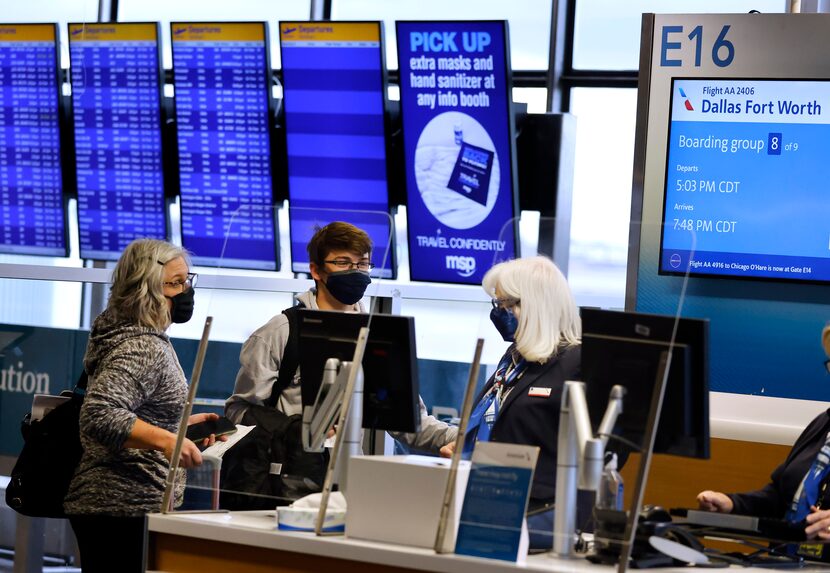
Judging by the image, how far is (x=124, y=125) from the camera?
6625mm

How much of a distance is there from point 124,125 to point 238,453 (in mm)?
3799

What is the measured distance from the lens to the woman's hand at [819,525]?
296 centimetres

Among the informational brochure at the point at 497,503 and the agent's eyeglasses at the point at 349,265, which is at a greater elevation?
the agent's eyeglasses at the point at 349,265

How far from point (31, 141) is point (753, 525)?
16.7 feet

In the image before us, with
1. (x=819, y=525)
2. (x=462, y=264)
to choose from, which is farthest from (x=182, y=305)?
(x=462, y=264)

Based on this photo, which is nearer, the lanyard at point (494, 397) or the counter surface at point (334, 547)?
the counter surface at point (334, 547)

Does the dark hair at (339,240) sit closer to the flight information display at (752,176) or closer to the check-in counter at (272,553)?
the check-in counter at (272,553)

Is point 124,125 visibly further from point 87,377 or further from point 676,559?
point 676,559

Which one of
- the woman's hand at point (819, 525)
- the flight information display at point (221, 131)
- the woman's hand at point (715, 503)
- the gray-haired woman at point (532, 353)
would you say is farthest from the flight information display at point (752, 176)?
the flight information display at point (221, 131)

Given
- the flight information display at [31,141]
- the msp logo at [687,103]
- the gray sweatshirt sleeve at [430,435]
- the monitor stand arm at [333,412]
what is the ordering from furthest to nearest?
the flight information display at [31,141]
the msp logo at [687,103]
the gray sweatshirt sleeve at [430,435]
the monitor stand arm at [333,412]

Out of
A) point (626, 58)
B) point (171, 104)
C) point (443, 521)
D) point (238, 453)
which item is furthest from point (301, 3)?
point (443, 521)

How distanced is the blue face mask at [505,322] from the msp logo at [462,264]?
2888 millimetres

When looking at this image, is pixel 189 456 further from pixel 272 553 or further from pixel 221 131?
pixel 221 131

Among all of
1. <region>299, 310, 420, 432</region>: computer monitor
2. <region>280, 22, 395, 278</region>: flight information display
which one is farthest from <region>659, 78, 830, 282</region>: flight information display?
<region>280, 22, 395, 278</region>: flight information display
